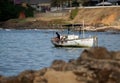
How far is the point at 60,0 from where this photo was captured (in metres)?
145

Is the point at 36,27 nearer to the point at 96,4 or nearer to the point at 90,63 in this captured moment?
the point at 96,4

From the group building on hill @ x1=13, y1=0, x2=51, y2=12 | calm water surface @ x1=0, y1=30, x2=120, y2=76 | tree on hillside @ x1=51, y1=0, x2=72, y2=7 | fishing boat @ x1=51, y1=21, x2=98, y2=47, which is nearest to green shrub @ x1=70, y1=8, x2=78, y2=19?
tree on hillside @ x1=51, y1=0, x2=72, y2=7

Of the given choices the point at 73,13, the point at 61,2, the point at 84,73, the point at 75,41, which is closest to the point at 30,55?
the point at 75,41

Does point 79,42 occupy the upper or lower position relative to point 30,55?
lower

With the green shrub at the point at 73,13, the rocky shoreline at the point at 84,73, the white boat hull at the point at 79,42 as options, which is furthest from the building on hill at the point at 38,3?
the rocky shoreline at the point at 84,73

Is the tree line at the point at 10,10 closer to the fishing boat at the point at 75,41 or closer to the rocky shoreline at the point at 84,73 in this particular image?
the fishing boat at the point at 75,41

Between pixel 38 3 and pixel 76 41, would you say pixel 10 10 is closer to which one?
pixel 38 3

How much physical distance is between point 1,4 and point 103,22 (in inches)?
1211

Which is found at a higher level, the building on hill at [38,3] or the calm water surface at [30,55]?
the calm water surface at [30,55]

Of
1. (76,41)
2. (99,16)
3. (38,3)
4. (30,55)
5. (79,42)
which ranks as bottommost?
(38,3)

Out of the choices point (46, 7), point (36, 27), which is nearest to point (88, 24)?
point (36, 27)

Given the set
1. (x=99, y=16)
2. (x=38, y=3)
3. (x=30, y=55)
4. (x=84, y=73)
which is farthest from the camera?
(x=38, y=3)

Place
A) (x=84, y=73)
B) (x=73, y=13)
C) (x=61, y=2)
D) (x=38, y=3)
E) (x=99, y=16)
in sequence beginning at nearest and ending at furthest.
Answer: (x=84, y=73), (x=99, y=16), (x=73, y=13), (x=61, y=2), (x=38, y=3)

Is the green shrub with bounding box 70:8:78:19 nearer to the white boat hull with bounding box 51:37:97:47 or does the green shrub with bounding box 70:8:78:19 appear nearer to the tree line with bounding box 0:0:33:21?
the tree line with bounding box 0:0:33:21
